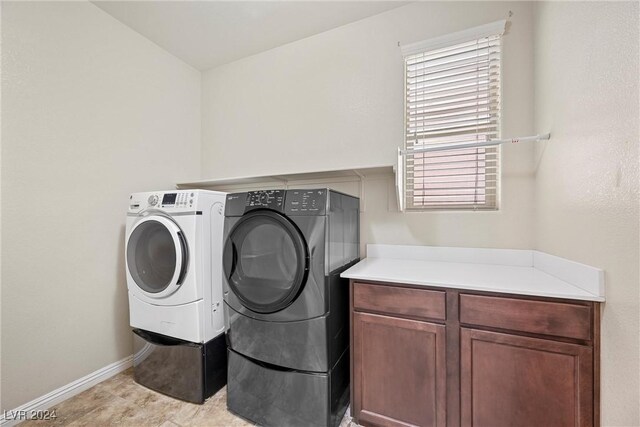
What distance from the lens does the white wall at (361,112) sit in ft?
5.39

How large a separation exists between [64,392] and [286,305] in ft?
5.46

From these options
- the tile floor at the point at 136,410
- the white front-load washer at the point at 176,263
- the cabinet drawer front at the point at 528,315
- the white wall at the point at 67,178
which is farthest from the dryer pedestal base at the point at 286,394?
the white wall at the point at 67,178

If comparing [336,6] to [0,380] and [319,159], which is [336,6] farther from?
[0,380]

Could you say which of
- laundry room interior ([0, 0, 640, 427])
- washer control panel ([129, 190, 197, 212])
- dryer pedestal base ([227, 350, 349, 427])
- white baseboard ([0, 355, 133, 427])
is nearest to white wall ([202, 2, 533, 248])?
laundry room interior ([0, 0, 640, 427])

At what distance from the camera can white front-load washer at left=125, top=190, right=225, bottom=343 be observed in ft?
5.29

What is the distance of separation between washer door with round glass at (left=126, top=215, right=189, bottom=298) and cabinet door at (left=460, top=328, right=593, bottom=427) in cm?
166

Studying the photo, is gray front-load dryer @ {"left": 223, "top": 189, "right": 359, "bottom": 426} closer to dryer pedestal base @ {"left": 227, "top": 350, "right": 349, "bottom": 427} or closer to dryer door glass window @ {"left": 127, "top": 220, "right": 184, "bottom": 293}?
dryer pedestal base @ {"left": 227, "top": 350, "right": 349, "bottom": 427}

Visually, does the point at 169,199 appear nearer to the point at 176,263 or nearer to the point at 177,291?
the point at 176,263


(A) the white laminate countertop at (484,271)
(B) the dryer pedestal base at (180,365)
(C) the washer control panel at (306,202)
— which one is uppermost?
(C) the washer control panel at (306,202)

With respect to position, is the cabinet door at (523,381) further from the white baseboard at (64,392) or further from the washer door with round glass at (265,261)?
the white baseboard at (64,392)

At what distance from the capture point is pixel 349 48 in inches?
82.9

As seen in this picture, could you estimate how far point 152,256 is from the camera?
68.7 inches

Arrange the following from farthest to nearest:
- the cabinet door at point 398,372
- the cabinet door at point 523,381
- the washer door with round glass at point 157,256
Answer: the washer door with round glass at point 157,256 < the cabinet door at point 398,372 < the cabinet door at point 523,381

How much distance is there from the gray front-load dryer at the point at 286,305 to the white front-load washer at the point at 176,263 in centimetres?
23
